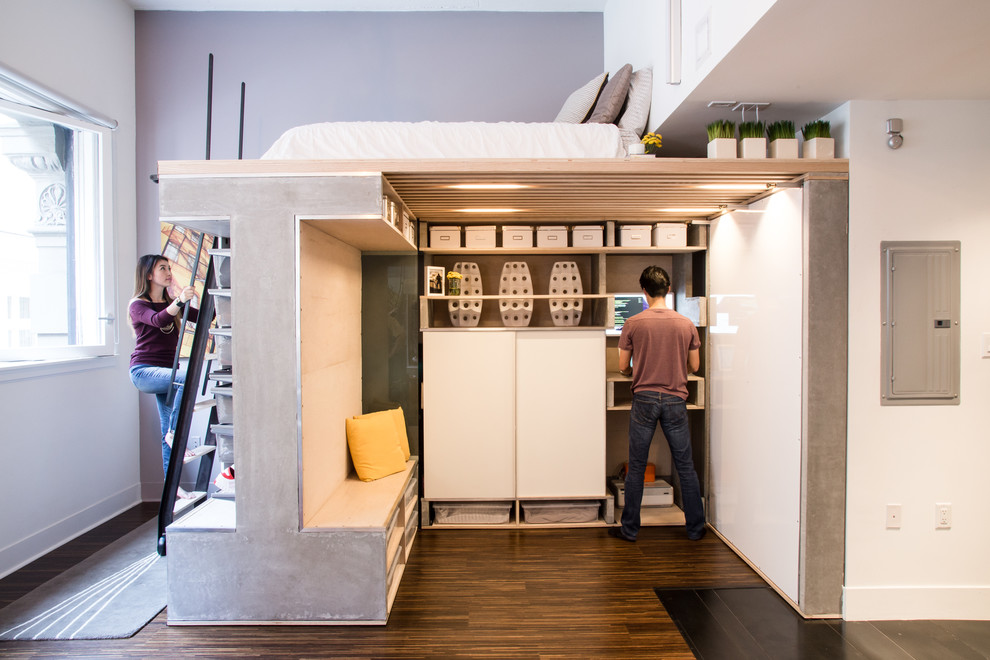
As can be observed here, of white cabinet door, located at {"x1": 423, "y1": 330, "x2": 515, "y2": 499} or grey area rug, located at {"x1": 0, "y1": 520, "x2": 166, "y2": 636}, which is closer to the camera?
grey area rug, located at {"x1": 0, "y1": 520, "x2": 166, "y2": 636}

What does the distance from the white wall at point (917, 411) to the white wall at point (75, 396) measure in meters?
4.95

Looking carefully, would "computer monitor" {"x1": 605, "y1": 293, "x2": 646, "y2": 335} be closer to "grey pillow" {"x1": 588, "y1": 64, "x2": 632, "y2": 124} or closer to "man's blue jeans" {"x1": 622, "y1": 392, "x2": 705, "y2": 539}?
"man's blue jeans" {"x1": 622, "y1": 392, "x2": 705, "y2": 539}

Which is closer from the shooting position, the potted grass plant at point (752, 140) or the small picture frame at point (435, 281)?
the potted grass plant at point (752, 140)

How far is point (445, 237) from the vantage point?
399cm

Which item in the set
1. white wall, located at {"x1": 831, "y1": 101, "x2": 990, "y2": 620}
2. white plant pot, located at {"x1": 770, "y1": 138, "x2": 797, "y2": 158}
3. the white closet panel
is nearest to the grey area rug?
the white closet panel

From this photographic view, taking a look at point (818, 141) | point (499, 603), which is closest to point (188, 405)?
point (499, 603)

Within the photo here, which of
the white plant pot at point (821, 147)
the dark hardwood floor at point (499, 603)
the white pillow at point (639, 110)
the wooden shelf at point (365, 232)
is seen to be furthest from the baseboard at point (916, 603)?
the wooden shelf at point (365, 232)

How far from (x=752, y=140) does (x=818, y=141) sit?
32 cm

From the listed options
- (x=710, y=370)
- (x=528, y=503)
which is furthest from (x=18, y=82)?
(x=710, y=370)

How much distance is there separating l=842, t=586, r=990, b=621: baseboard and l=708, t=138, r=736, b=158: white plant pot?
244cm

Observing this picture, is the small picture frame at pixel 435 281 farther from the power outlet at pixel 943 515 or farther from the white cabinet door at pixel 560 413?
the power outlet at pixel 943 515

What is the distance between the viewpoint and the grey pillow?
11.3 feet

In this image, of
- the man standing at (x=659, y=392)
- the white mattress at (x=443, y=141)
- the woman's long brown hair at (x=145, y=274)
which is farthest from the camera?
the woman's long brown hair at (x=145, y=274)

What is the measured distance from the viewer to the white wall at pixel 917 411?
2.73 m
